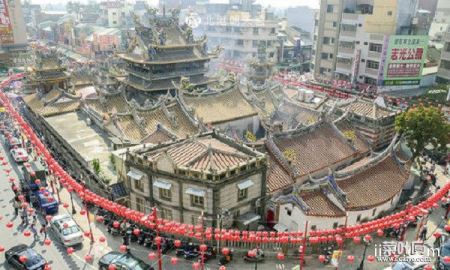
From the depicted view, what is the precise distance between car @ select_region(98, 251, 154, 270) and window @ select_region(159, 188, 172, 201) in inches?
206

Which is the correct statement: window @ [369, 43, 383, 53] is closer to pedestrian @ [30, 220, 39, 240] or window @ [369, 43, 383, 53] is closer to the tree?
the tree

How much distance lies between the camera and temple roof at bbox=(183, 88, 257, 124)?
159 feet

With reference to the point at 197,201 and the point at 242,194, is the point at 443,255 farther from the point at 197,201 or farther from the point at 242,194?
the point at 197,201

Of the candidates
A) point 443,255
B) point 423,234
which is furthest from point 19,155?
point 443,255

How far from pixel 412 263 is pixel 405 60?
195 feet

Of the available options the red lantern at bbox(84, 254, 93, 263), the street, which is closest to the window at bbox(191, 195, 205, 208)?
the street

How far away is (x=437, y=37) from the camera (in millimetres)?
110250

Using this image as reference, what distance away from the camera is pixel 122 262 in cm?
2848

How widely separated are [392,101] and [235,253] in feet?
169

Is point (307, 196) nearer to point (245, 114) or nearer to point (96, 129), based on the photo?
point (245, 114)

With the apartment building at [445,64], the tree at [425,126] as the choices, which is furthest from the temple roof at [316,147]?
the apartment building at [445,64]

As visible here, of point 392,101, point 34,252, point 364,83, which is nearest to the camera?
point 34,252

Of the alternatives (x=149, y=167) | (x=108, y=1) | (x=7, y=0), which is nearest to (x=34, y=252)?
(x=149, y=167)

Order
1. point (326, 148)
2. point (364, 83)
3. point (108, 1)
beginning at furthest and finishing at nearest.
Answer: point (108, 1), point (364, 83), point (326, 148)
